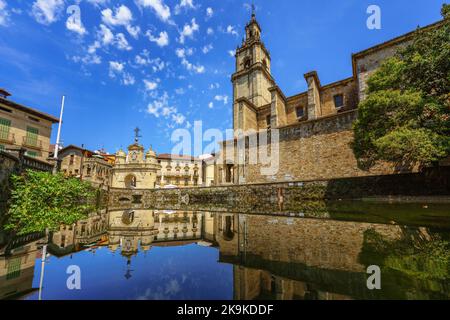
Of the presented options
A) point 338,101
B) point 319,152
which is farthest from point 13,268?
point 338,101

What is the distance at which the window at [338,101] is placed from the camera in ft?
63.6

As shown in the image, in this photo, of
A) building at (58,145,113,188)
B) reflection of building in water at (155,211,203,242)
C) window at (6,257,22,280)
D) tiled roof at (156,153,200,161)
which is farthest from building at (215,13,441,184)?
tiled roof at (156,153,200,161)

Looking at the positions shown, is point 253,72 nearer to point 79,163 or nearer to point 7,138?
point 7,138

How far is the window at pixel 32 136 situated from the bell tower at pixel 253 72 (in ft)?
71.4

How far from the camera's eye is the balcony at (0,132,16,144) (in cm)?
1907

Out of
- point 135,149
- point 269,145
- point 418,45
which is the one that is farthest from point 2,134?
point 418,45

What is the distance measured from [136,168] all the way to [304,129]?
23553 mm

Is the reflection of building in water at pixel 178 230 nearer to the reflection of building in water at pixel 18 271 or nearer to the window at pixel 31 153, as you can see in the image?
the reflection of building in water at pixel 18 271

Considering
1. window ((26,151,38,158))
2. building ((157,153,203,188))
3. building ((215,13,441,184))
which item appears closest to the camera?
building ((215,13,441,184))

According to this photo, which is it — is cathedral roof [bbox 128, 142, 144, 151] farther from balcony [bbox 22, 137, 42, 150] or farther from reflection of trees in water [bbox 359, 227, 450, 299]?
reflection of trees in water [bbox 359, 227, 450, 299]

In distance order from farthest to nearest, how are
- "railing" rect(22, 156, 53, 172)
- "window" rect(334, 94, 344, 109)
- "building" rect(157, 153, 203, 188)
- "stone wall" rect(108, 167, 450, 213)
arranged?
"building" rect(157, 153, 203, 188)
"window" rect(334, 94, 344, 109)
"railing" rect(22, 156, 53, 172)
"stone wall" rect(108, 167, 450, 213)

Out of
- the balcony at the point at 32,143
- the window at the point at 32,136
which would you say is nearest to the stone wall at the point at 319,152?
the balcony at the point at 32,143

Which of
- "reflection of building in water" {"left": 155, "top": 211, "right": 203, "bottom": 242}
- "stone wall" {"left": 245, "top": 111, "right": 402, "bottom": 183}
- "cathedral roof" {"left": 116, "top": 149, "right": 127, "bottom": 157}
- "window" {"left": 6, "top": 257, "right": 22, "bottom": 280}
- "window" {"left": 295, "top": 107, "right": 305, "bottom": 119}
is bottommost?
"reflection of building in water" {"left": 155, "top": 211, "right": 203, "bottom": 242}

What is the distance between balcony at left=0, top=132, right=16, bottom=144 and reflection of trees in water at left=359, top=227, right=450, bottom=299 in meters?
28.1
